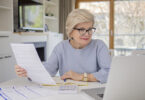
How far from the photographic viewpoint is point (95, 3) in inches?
225

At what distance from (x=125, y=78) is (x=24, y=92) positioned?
0.51m

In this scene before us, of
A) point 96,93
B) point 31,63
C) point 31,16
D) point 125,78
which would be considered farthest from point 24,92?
point 31,16

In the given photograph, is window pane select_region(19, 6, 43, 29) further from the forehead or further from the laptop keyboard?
the laptop keyboard

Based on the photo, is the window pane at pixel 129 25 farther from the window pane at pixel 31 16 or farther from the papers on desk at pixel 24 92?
the papers on desk at pixel 24 92

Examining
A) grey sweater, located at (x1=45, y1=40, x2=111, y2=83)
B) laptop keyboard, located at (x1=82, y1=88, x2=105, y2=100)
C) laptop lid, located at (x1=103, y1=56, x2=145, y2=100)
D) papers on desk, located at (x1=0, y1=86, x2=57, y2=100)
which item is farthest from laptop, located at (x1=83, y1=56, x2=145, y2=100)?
grey sweater, located at (x1=45, y1=40, x2=111, y2=83)

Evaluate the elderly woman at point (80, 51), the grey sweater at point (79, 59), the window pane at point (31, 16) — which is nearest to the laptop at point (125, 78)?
the elderly woman at point (80, 51)

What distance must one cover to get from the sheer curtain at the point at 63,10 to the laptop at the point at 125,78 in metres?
4.79

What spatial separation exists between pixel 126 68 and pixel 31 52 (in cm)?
49

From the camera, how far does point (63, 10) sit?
553 cm

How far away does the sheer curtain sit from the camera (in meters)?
5.52

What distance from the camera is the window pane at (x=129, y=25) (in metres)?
5.39

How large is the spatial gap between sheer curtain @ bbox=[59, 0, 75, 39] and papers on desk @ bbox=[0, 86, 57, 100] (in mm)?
4444

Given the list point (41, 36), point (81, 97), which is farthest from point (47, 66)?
point (41, 36)

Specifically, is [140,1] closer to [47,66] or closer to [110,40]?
[110,40]
